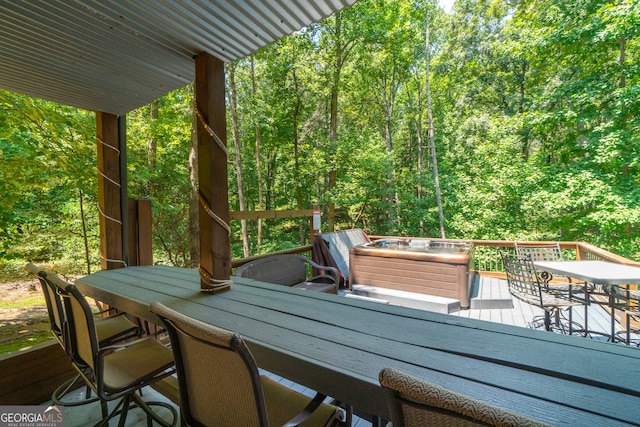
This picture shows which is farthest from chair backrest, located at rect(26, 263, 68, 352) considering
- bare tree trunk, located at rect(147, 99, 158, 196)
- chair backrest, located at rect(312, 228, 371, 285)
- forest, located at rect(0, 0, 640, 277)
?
bare tree trunk, located at rect(147, 99, 158, 196)

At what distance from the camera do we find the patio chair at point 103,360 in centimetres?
132

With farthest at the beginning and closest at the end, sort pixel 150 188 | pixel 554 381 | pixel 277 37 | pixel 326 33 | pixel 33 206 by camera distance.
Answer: pixel 326 33
pixel 150 188
pixel 33 206
pixel 277 37
pixel 554 381

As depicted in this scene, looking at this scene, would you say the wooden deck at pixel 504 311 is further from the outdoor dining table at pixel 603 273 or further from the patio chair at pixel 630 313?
the outdoor dining table at pixel 603 273

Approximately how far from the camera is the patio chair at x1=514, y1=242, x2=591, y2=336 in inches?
119

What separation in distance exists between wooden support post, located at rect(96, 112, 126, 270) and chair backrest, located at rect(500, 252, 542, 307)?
414 cm

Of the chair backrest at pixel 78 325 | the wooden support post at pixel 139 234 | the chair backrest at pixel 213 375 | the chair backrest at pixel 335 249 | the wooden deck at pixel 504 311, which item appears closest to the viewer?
the chair backrest at pixel 213 375

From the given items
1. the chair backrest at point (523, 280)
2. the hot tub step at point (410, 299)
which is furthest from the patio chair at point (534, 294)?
the hot tub step at point (410, 299)

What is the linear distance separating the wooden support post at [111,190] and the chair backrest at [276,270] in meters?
1.12

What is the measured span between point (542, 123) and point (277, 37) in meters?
9.15

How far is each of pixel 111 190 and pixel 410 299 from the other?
395 centimetres

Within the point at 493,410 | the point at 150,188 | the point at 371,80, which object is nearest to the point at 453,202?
the point at 371,80

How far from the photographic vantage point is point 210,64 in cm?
186

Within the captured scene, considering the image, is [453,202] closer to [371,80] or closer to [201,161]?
[371,80]

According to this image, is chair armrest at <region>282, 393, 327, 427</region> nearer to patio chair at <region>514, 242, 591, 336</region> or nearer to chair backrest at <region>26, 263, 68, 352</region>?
chair backrest at <region>26, 263, 68, 352</region>
